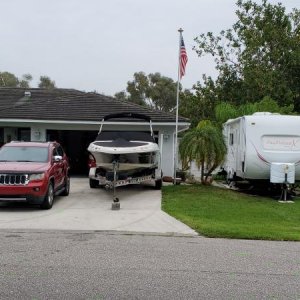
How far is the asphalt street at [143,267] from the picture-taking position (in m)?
5.75

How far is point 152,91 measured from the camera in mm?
67688

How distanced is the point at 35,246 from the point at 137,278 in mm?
2686

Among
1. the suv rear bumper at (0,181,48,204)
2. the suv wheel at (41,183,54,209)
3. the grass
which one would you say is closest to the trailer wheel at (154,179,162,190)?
the grass

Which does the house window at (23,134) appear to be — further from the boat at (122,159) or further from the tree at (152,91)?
the tree at (152,91)

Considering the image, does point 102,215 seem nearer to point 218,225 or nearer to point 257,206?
point 218,225

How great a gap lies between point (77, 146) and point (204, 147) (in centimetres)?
941

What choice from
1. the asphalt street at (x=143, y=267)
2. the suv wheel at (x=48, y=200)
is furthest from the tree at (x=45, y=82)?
the asphalt street at (x=143, y=267)

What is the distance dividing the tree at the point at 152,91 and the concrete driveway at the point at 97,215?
5216cm

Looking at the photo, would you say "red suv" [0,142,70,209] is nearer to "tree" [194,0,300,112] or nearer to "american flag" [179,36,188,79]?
"american flag" [179,36,188,79]

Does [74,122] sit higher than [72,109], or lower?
lower

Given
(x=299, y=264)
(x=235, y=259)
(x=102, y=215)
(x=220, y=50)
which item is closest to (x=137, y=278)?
(x=235, y=259)

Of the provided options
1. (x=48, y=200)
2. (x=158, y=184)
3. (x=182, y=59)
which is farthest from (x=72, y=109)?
(x=48, y=200)

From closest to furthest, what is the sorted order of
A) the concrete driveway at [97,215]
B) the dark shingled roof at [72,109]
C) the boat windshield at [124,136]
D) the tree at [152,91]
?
1. the concrete driveway at [97,215]
2. the boat windshield at [124,136]
3. the dark shingled roof at [72,109]
4. the tree at [152,91]

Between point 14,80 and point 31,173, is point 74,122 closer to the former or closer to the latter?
point 31,173
